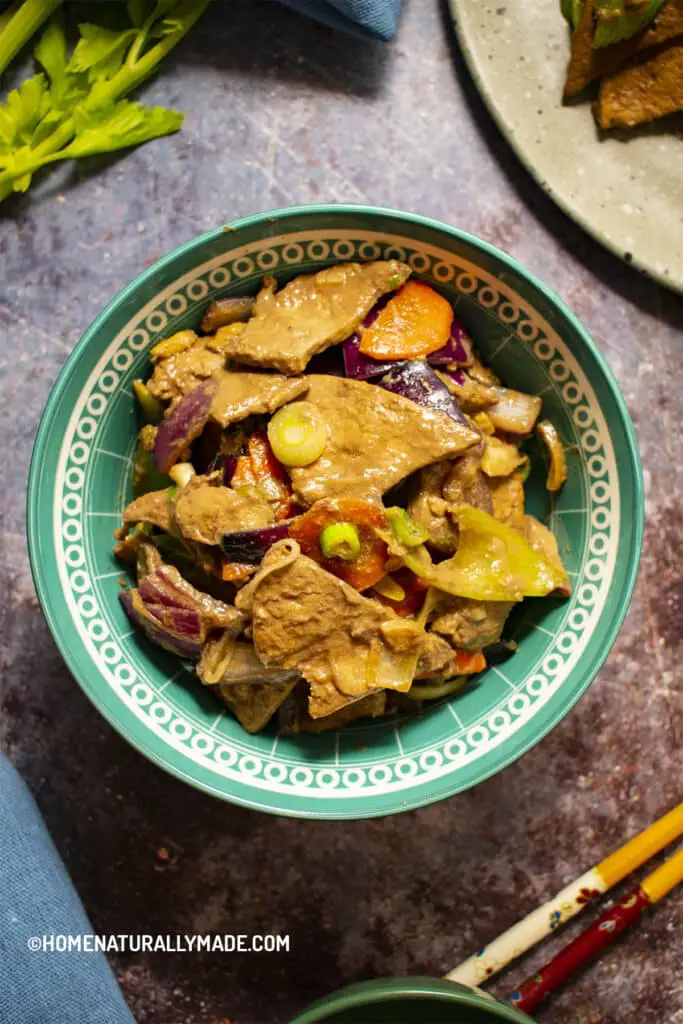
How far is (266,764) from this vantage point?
202cm

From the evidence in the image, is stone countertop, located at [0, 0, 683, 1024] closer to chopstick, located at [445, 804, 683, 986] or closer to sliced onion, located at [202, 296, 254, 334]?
chopstick, located at [445, 804, 683, 986]

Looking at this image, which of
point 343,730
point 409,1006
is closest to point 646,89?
point 343,730

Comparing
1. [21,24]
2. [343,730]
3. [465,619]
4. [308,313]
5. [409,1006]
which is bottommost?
[409,1006]

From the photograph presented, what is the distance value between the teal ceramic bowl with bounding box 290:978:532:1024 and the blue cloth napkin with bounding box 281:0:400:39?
8.09 feet

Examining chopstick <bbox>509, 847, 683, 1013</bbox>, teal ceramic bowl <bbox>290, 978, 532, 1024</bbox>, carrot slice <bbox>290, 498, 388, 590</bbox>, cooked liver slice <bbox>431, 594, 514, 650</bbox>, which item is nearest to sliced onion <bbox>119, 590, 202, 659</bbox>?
carrot slice <bbox>290, 498, 388, 590</bbox>

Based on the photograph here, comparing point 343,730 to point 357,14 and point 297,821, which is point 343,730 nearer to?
point 297,821

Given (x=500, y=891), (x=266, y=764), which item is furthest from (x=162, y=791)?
(x=500, y=891)

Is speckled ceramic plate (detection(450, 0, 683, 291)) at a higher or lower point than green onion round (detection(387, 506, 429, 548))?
higher

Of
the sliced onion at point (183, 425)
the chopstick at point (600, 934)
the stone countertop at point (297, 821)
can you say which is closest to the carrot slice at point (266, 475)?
the sliced onion at point (183, 425)

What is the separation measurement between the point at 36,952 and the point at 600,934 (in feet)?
4.94

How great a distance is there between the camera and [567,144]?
2469 mm

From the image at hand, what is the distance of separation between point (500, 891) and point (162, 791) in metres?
0.99

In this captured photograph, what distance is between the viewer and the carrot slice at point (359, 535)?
6.07 feet

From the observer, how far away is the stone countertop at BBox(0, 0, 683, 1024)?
247cm
